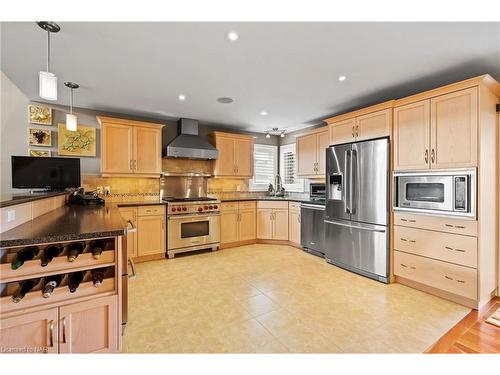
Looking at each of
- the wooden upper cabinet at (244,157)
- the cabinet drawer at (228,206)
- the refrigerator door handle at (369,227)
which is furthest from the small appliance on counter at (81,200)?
the refrigerator door handle at (369,227)

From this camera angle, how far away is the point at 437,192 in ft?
8.53

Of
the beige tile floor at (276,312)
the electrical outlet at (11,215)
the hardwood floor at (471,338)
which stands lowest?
the hardwood floor at (471,338)

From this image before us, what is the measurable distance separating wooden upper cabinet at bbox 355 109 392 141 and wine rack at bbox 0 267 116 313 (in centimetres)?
324

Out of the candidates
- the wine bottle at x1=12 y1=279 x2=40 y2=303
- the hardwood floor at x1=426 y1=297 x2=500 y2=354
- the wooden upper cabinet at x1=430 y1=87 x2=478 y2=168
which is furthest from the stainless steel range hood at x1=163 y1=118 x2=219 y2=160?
the hardwood floor at x1=426 y1=297 x2=500 y2=354

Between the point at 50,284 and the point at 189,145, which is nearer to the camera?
the point at 50,284

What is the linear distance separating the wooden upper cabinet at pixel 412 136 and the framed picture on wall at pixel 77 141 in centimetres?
450

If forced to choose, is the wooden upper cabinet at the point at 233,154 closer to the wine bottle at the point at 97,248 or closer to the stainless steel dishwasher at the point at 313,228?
the stainless steel dishwasher at the point at 313,228

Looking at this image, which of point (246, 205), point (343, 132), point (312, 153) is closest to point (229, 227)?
point (246, 205)

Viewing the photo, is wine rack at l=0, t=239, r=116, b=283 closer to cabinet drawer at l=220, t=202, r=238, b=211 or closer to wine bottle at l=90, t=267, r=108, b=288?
wine bottle at l=90, t=267, r=108, b=288

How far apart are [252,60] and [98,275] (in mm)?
2229

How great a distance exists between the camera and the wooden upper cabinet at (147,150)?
3.99 metres

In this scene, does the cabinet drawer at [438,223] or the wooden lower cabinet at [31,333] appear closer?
the wooden lower cabinet at [31,333]

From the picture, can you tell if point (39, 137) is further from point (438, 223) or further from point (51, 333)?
point (438, 223)
